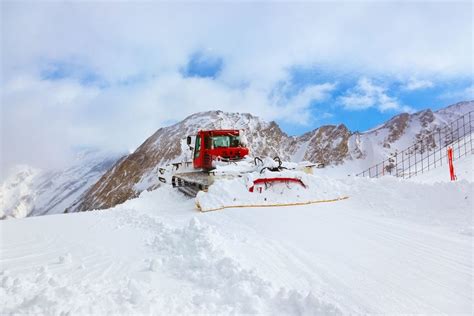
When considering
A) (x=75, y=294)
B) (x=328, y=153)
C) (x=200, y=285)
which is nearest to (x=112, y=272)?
(x=75, y=294)

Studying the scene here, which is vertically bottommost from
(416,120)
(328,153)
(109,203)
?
(109,203)

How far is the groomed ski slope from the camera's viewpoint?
313cm

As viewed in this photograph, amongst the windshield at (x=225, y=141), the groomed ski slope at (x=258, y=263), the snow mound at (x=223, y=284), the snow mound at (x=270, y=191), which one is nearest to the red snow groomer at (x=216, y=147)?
the windshield at (x=225, y=141)

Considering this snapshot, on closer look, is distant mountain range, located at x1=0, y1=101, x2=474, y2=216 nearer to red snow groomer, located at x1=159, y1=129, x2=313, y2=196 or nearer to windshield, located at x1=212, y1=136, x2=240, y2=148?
red snow groomer, located at x1=159, y1=129, x2=313, y2=196

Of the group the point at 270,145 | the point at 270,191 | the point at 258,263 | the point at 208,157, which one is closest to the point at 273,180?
the point at 270,191

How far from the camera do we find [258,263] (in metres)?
4.32

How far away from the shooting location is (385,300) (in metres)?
3.27

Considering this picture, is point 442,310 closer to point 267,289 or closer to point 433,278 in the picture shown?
point 433,278

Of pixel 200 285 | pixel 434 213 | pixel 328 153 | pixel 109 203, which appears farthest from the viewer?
pixel 328 153

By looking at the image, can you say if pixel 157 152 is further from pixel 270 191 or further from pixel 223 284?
pixel 223 284

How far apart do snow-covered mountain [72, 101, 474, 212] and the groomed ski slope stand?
37652 mm

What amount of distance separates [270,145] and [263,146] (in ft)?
17.4

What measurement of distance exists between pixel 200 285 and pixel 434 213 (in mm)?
5671

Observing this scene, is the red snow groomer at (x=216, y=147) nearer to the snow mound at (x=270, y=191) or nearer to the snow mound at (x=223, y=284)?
the snow mound at (x=270, y=191)
